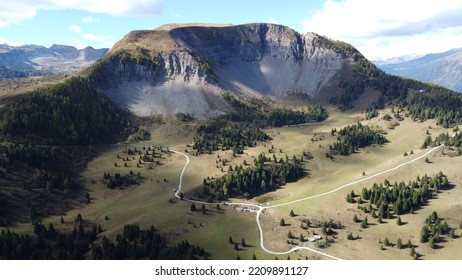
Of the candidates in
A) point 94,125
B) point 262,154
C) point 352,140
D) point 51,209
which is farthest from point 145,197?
point 352,140

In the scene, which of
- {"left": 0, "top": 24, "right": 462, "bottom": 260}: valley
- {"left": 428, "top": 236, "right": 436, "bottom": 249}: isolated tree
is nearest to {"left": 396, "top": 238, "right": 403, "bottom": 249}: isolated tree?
{"left": 0, "top": 24, "right": 462, "bottom": 260}: valley

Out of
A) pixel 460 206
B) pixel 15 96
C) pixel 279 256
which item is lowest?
pixel 279 256

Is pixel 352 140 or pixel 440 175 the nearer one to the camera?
pixel 440 175

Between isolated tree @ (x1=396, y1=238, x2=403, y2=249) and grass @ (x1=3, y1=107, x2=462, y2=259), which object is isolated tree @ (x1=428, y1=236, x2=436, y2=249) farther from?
isolated tree @ (x1=396, y1=238, x2=403, y2=249)

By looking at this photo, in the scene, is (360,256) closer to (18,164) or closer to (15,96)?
(18,164)

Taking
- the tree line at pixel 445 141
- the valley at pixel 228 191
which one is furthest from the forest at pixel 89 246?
the tree line at pixel 445 141

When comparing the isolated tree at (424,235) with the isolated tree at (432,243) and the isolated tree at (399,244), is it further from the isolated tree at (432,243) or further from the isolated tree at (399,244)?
the isolated tree at (399,244)

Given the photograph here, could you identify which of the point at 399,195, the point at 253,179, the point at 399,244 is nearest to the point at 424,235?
the point at 399,244

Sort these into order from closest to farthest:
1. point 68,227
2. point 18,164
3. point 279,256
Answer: point 279,256
point 68,227
point 18,164

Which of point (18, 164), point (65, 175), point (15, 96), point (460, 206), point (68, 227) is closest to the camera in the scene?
point (68, 227)
